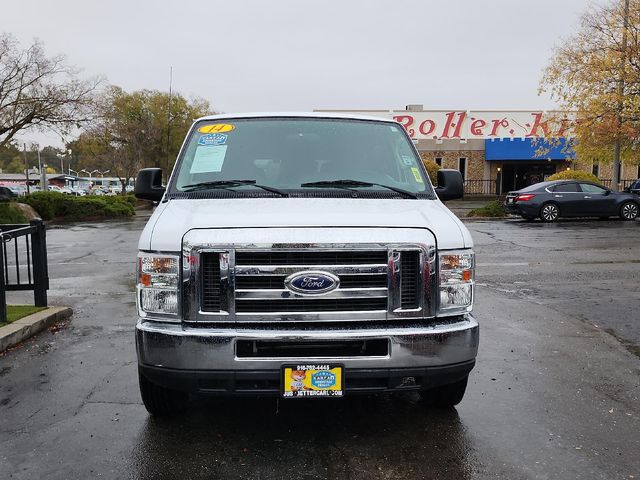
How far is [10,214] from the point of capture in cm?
2053

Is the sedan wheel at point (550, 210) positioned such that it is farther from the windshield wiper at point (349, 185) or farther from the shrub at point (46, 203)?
the shrub at point (46, 203)

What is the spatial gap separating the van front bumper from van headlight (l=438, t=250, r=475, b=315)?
0.15 metres

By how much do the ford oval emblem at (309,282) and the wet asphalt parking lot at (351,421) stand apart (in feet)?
3.28

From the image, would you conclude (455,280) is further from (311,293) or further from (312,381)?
(312,381)

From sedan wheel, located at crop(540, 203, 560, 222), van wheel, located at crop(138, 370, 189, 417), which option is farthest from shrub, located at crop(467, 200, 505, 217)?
van wheel, located at crop(138, 370, 189, 417)

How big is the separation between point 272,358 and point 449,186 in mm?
2515

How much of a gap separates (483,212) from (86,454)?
835 inches

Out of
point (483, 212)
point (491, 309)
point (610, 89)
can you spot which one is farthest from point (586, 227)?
point (491, 309)

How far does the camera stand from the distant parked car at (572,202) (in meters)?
20.5

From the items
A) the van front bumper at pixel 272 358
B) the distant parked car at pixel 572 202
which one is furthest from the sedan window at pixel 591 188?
the van front bumper at pixel 272 358

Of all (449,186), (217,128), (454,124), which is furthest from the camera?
(454,124)

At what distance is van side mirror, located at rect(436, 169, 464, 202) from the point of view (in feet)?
16.4

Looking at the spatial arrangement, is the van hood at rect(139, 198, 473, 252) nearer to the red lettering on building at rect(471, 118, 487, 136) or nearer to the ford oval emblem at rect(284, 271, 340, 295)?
the ford oval emblem at rect(284, 271, 340, 295)

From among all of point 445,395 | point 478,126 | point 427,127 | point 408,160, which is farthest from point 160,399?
point 478,126
